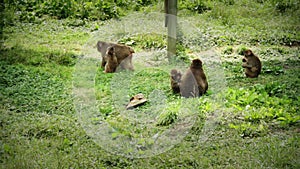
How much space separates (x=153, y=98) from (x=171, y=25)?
87cm

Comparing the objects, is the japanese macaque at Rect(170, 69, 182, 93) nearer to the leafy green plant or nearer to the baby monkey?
the baby monkey

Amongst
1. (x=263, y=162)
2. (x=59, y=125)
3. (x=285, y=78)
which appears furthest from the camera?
(x=285, y=78)

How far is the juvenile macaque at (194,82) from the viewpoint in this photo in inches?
160

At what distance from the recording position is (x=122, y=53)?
4.26m

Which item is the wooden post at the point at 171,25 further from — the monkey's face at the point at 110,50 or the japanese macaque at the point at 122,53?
the monkey's face at the point at 110,50

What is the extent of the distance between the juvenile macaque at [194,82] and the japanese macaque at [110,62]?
543mm

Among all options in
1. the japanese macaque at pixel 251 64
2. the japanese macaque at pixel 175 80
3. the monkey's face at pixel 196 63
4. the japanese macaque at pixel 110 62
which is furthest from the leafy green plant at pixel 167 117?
the japanese macaque at pixel 251 64

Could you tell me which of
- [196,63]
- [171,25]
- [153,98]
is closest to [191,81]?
[196,63]

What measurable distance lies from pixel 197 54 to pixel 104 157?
147 centimetres

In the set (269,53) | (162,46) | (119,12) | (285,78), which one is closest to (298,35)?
(269,53)

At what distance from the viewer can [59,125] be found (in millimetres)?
3787

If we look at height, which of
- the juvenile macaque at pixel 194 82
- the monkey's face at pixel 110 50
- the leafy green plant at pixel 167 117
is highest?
the monkey's face at pixel 110 50

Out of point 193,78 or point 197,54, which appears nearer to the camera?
point 193,78

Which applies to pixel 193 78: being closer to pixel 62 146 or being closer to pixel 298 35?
pixel 62 146
